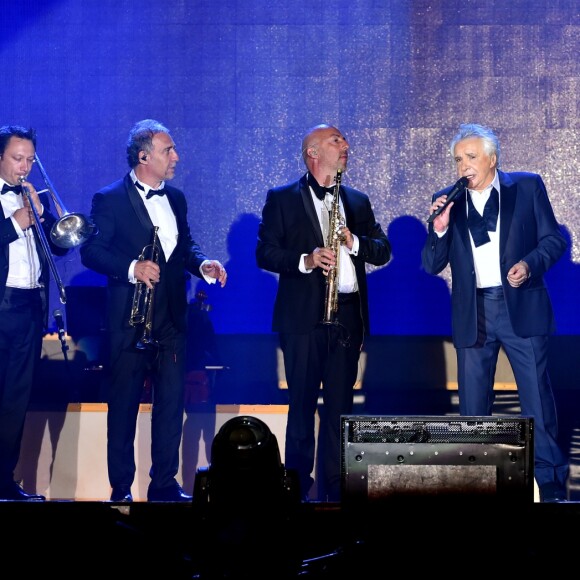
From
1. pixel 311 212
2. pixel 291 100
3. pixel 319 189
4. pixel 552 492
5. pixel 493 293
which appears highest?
pixel 291 100

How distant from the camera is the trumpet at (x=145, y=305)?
4.69m

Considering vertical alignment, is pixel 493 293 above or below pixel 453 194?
below

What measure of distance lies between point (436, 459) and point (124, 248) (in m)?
2.45

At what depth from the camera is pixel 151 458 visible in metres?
4.95

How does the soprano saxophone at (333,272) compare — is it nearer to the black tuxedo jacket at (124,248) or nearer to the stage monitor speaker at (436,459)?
the black tuxedo jacket at (124,248)

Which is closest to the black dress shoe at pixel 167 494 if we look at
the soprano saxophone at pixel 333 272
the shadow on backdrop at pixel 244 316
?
the soprano saxophone at pixel 333 272

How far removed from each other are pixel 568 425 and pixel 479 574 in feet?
12.0

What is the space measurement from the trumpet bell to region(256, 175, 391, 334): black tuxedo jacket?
0.83 m

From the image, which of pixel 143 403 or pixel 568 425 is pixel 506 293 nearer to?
pixel 568 425

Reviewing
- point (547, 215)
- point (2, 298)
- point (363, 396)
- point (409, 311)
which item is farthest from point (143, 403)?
point (547, 215)

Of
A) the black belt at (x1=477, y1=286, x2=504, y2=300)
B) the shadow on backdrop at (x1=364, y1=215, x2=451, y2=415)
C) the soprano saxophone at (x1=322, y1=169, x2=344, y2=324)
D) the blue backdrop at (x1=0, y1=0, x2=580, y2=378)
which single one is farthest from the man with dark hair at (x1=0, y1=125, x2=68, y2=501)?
the shadow on backdrop at (x1=364, y1=215, x2=451, y2=415)

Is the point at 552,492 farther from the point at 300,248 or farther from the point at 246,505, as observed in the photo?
the point at 246,505

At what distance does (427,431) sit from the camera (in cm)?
279

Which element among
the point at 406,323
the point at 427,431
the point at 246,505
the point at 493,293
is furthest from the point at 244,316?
the point at 246,505
